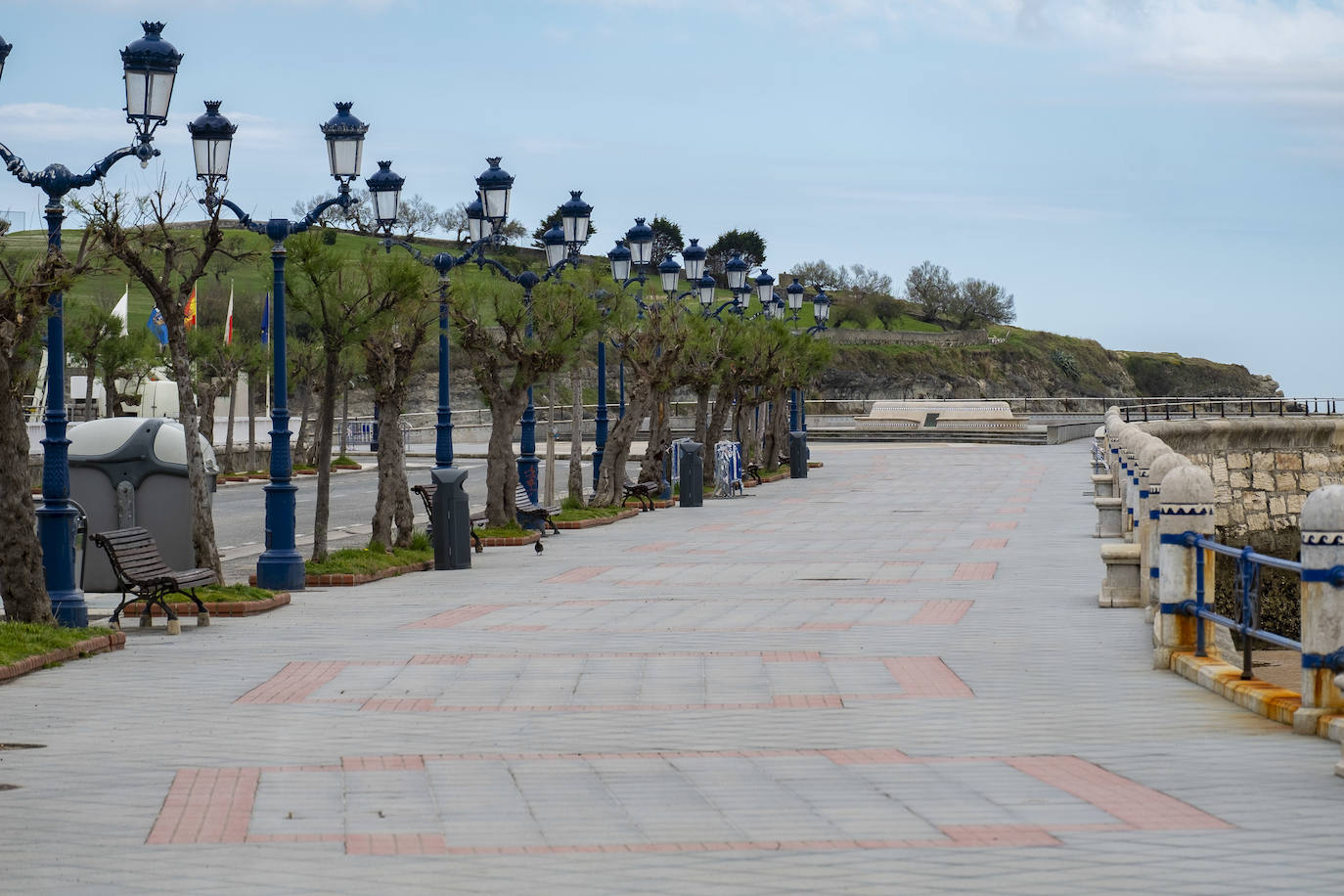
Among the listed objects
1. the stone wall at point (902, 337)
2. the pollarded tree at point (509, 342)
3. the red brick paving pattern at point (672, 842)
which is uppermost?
the stone wall at point (902, 337)

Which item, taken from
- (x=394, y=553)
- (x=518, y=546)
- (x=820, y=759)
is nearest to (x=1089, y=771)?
(x=820, y=759)

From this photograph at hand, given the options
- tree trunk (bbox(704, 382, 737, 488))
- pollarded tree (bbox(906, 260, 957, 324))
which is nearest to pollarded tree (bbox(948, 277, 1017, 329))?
pollarded tree (bbox(906, 260, 957, 324))

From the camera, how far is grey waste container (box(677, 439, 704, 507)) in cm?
3338

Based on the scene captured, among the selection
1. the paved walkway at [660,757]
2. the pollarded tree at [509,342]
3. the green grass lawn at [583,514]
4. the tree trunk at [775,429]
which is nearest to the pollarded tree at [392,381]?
the pollarded tree at [509,342]

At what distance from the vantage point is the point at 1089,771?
7820 millimetres

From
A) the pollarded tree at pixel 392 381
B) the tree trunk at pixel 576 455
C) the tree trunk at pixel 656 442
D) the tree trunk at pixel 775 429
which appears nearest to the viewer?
the pollarded tree at pixel 392 381

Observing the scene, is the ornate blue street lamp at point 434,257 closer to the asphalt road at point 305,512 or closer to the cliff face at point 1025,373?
the asphalt road at point 305,512

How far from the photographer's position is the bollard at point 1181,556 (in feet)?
36.4

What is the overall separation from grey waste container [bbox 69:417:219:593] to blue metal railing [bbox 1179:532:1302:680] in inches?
428

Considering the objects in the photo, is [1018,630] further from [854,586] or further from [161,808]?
[161,808]

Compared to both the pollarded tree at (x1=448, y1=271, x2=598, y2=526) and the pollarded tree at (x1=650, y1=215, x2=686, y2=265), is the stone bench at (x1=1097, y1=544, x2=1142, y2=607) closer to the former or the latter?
the pollarded tree at (x1=448, y1=271, x2=598, y2=526)

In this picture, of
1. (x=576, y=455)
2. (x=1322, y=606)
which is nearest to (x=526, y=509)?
(x=576, y=455)

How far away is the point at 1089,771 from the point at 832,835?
5.86 ft

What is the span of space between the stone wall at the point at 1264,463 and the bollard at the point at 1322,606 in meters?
37.1
